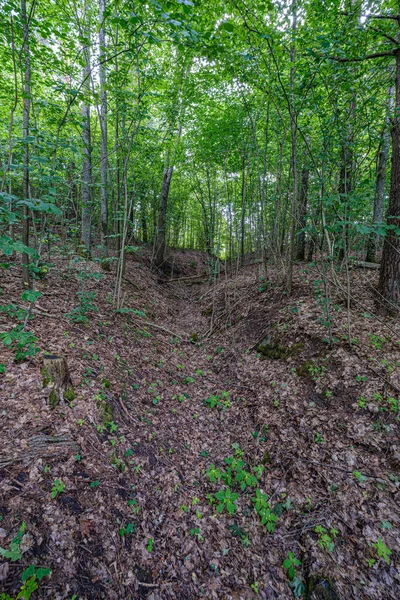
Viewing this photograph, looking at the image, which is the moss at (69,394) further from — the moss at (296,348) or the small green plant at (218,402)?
the moss at (296,348)

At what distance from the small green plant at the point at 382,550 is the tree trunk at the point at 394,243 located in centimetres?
381

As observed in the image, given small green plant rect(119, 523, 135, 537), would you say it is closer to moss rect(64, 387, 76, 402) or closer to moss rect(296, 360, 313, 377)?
moss rect(64, 387, 76, 402)

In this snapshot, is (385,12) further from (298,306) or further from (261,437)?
(261,437)

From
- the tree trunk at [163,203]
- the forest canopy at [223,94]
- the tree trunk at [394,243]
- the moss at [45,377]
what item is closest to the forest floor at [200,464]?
the moss at [45,377]

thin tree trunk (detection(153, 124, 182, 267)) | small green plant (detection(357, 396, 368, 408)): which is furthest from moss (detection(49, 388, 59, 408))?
thin tree trunk (detection(153, 124, 182, 267))

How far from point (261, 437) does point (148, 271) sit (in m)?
9.90

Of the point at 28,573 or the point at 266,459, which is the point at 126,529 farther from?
the point at 266,459

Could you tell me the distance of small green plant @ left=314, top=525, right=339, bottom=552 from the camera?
8.44 feet

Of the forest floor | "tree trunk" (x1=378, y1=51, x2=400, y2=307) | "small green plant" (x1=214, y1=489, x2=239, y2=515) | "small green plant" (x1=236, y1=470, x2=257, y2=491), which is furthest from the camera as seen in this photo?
"tree trunk" (x1=378, y1=51, x2=400, y2=307)

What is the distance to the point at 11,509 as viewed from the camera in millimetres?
2043

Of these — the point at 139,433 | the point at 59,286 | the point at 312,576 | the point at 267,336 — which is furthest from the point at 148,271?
the point at 312,576

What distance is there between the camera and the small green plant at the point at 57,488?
2.31 metres

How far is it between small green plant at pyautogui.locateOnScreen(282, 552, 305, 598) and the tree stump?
2.96 metres

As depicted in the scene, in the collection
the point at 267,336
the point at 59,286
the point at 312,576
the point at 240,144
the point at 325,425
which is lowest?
the point at 312,576
